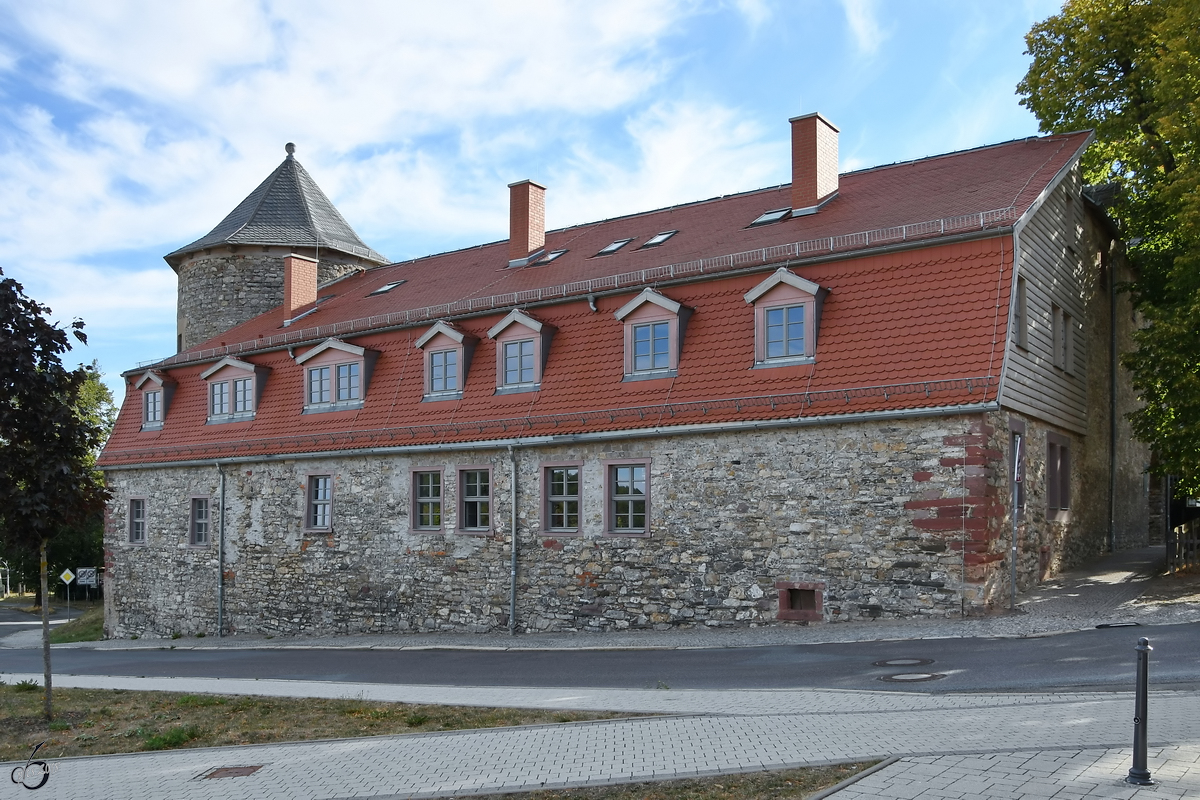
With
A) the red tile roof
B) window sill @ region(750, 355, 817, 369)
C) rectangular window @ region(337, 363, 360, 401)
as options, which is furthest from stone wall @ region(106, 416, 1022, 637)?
rectangular window @ region(337, 363, 360, 401)

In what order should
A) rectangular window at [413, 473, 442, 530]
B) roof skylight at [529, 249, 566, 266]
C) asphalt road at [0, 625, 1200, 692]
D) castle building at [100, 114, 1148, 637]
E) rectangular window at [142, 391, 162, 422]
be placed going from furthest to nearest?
rectangular window at [142, 391, 162, 422] → roof skylight at [529, 249, 566, 266] → rectangular window at [413, 473, 442, 530] → castle building at [100, 114, 1148, 637] → asphalt road at [0, 625, 1200, 692]

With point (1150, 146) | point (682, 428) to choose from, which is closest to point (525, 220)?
point (682, 428)

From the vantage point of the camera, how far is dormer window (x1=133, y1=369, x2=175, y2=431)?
2786 cm

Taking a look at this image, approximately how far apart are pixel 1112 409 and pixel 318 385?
1769 cm

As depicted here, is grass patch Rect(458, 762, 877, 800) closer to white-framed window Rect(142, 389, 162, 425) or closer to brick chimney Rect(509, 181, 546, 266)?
brick chimney Rect(509, 181, 546, 266)

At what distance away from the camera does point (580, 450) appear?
18.8 m

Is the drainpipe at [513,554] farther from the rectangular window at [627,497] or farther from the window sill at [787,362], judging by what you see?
the window sill at [787,362]

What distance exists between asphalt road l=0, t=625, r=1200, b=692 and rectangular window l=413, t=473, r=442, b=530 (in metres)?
3.57

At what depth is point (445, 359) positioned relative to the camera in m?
21.7

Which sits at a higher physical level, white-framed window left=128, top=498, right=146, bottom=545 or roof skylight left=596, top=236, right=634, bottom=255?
roof skylight left=596, top=236, right=634, bottom=255

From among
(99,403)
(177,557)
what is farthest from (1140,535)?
(99,403)

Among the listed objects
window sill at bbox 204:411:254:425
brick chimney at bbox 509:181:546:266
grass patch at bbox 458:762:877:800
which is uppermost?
brick chimney at bbox 509:181:546:266

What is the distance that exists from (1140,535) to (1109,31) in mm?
11832

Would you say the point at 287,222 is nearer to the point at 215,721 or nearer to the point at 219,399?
the point at 219,399
